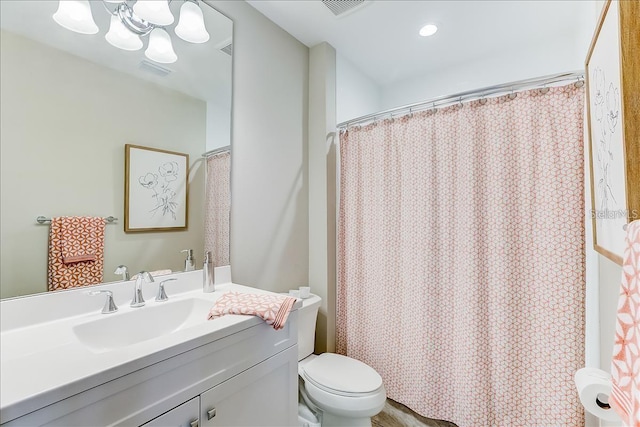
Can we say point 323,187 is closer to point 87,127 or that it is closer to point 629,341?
point 87,127

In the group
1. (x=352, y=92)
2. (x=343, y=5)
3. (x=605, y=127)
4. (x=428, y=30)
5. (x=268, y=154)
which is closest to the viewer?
(x=605, y=127)

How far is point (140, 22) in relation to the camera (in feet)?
4.04

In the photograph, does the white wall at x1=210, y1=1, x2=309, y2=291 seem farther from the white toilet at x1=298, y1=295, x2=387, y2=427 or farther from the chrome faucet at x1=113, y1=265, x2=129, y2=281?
the chrome faucet at x1=113, y1=265, x2=129, y2=281

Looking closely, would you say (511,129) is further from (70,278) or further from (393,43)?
(70,278)

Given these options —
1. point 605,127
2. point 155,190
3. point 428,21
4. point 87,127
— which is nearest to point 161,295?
point 155,190

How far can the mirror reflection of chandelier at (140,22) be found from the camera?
1054 millimetres

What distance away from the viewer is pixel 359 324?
6.24 feet

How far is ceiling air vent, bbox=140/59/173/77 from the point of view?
1.24 metres

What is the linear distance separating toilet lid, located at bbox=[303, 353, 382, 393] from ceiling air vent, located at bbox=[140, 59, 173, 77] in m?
1.72

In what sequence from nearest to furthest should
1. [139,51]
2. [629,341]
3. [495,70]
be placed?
[629,341]
[139,51]
[495,70]

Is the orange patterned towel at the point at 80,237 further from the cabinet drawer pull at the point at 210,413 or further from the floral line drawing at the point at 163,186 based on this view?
the cabinet drawer pull at the point at 210,413

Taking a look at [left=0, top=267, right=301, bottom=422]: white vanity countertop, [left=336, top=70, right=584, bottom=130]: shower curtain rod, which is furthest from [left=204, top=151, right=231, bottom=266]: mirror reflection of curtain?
[left=336, top=70, right=584, bottom=130]: shower curtain rod

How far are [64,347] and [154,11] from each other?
4.46ft

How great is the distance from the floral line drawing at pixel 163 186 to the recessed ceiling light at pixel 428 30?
6.03 feet
